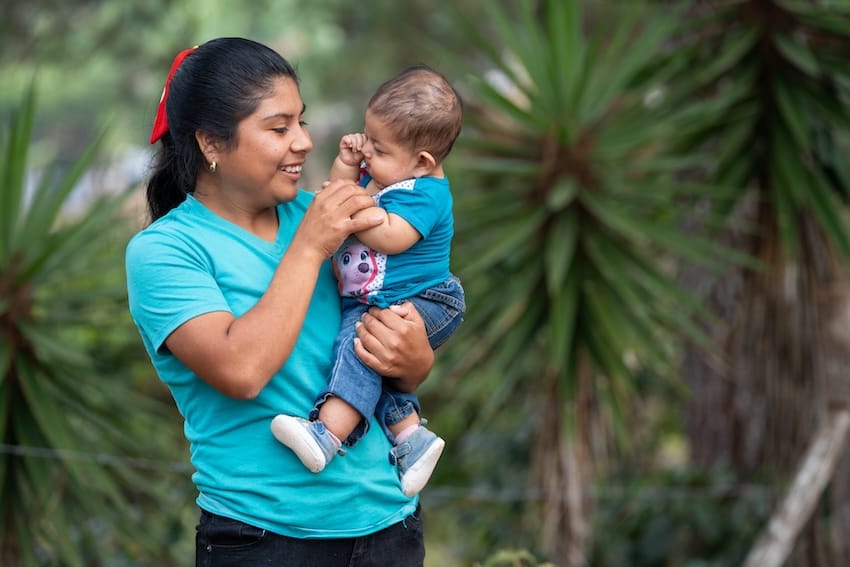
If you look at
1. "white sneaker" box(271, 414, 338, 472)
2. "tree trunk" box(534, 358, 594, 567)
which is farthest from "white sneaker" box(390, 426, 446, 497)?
"tree trunk" box(534, 358, 594, 567)

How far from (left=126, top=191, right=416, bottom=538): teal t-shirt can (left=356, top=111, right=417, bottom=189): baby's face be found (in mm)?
301

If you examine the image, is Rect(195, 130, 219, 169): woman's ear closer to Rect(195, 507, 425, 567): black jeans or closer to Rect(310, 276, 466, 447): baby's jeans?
Rect(310, 276, 466, 447): baby's jeans

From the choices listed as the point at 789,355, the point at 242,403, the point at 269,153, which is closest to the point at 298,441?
the point at 242,403

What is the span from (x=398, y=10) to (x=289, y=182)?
1372cm

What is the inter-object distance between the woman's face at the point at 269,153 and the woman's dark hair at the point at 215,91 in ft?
0.07

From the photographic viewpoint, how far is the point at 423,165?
7.76 feet

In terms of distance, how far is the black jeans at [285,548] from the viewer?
82.0 inches

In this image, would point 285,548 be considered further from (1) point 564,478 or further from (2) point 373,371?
(1) point 564,478

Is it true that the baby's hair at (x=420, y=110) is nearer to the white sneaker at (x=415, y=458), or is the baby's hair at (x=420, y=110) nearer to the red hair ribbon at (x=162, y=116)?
the red hair ribbon at (x=162, y=116)

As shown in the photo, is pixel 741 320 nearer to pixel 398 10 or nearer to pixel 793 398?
pixel 793 398

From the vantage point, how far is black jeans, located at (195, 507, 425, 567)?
2082mm

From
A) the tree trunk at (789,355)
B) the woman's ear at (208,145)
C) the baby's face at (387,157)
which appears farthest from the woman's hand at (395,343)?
the tree trunk at (789,355)

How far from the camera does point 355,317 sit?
7.34ft

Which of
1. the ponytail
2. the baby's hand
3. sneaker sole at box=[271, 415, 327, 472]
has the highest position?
the baby's hand
